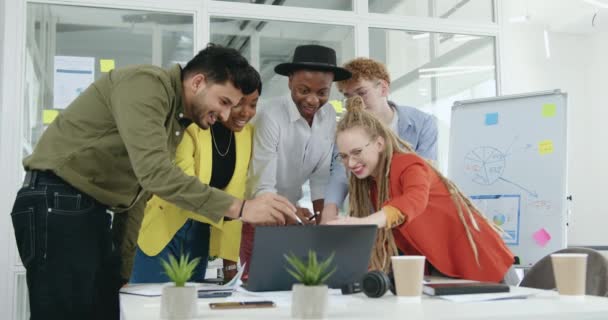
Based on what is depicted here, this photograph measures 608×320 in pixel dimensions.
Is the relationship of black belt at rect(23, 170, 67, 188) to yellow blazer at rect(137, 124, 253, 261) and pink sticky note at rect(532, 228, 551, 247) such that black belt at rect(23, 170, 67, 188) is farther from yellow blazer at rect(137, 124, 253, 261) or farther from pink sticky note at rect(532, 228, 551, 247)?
pink sticky note at rect(532, 228, 551, 247)

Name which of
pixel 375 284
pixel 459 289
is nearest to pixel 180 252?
pixel 375 284

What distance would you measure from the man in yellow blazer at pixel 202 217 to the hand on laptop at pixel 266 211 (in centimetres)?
45

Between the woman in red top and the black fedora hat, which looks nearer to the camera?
the woman in red top

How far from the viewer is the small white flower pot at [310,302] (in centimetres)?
116

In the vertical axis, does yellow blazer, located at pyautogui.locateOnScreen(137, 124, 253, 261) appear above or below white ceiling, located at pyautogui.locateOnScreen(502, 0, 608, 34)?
below

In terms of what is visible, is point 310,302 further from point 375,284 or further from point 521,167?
point 521,167

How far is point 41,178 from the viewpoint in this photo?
1.81 m

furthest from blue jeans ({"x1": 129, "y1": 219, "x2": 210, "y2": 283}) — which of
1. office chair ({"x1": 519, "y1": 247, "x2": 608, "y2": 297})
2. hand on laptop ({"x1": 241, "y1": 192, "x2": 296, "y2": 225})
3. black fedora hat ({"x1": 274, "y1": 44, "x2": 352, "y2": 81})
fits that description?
office chair ({"x1": 519, "y1": 247, "x2": 608, "y2": 297})

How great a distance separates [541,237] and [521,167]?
377 mm

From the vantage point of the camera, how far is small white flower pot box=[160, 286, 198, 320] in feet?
3.77

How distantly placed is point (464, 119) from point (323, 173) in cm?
132

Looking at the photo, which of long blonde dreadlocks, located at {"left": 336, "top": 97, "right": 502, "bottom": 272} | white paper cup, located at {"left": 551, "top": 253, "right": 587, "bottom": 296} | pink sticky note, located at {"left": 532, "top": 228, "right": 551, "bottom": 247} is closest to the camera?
white paper cup, located at {"left": 551, "top": 253, "right": 587, "bottom": 296}

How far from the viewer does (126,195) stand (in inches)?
75.5

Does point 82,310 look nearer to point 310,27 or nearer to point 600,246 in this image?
point 310,27
